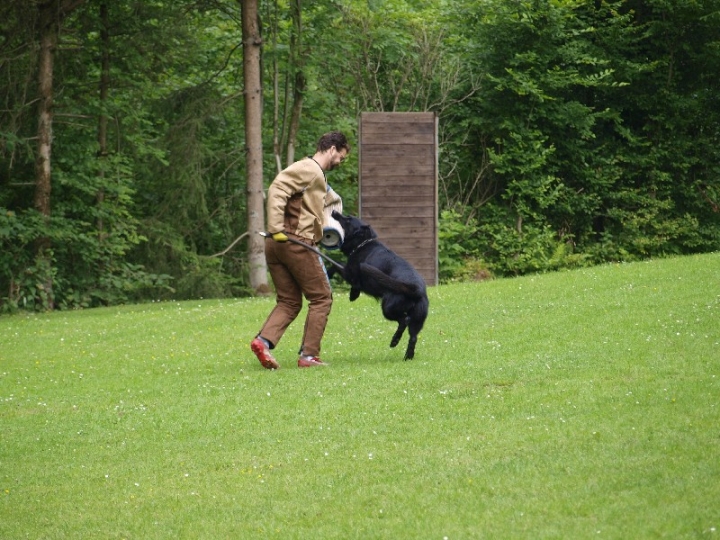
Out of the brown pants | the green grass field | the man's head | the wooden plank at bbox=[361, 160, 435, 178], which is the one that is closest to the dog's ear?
the brown pants

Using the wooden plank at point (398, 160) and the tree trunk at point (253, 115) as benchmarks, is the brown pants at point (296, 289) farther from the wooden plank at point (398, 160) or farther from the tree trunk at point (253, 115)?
the tree trunk at point (253, 115)

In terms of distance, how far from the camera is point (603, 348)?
9.58 meters

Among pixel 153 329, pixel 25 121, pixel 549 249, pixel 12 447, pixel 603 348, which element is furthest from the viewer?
pixel 549 249

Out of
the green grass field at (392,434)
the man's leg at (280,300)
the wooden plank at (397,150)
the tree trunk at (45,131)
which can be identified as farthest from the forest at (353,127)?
the man's leg at (280,300)

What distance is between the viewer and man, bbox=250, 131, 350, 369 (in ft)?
30.7

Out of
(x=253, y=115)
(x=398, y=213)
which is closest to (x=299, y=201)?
(x=398, y=213)

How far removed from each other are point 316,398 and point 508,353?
2423 millimetres

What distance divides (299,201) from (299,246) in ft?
1.44

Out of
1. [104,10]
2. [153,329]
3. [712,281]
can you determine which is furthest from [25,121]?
[712,281]

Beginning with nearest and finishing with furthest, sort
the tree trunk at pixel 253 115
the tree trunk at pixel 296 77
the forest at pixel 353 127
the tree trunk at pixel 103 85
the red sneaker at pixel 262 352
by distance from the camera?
the red sneaker at pixel 262 352, the tree trunk at pixel 253 115, the forest at pixel 353 127, the tree trunk at pixel 103 85, the tree trunk at pixel 296 77

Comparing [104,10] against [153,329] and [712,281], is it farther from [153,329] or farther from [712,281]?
[712,281]

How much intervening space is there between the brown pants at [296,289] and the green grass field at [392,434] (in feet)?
1.41

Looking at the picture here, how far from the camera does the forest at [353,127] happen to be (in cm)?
2086

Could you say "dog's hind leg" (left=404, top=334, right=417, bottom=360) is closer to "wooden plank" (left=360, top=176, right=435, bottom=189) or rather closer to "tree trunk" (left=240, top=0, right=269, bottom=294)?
"wooden plank" (left=360, top=176, right=435, bottom=189)
